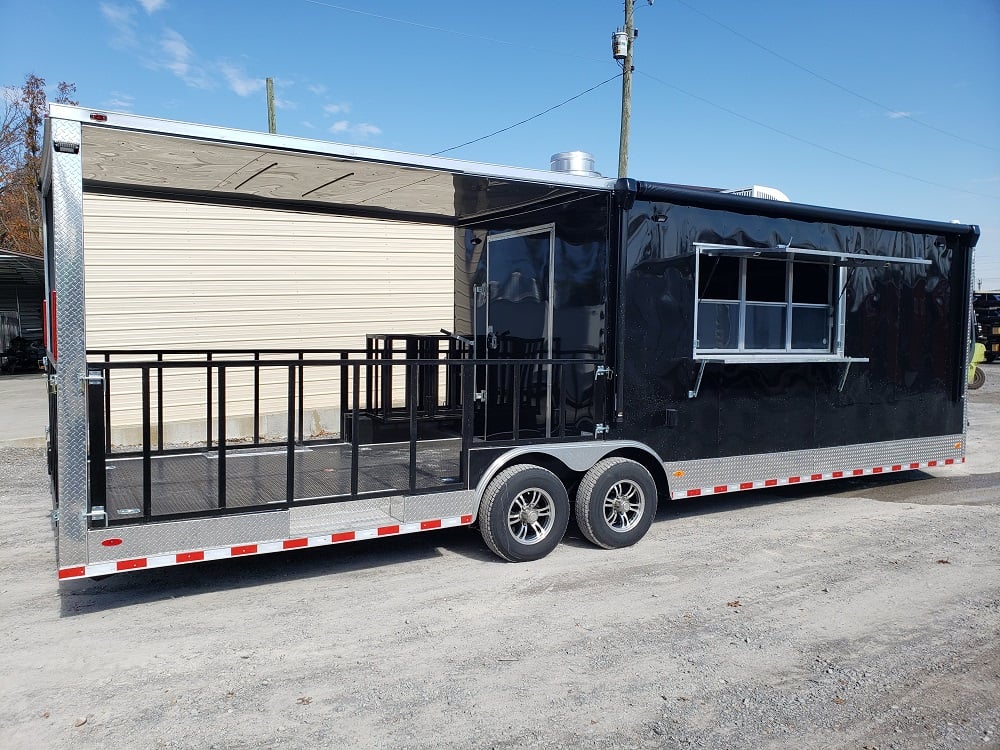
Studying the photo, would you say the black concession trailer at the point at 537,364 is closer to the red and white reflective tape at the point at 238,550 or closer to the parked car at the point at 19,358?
the red and white reflective tape at the point at 238,550

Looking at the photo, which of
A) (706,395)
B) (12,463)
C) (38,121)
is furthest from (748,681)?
(38,121)

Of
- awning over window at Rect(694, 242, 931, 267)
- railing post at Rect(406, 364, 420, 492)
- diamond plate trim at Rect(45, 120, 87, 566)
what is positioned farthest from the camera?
awning over window at Rect(694, 242, 931, 267)

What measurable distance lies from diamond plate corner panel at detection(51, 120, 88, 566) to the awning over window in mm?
4500

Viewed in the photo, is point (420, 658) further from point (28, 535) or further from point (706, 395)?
point (28, 535)

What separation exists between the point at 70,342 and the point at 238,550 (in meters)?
1.54

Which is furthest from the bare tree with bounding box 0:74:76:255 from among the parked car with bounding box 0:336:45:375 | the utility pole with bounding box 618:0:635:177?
the utility pole with bounding box 618:0:635:177

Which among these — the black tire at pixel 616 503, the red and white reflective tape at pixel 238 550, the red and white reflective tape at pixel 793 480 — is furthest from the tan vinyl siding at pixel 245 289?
the red and white reflective tape at pixel 793 480

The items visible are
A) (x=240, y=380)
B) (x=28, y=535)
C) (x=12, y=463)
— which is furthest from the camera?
(x=240, y=380)

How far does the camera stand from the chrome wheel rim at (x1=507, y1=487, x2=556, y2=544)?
5.89 m

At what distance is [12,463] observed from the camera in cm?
975

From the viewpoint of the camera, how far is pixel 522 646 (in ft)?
14.4

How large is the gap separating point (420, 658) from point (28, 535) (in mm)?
4078

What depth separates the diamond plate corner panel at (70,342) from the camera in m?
4.23

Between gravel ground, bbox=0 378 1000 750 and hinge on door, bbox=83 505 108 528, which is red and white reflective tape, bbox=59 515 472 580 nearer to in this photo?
hinge on door, bbox=83 505 108 528
